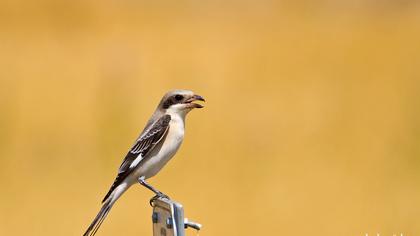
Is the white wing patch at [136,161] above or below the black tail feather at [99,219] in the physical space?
above

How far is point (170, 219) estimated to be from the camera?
155 inches

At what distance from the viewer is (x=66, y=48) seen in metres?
15.0

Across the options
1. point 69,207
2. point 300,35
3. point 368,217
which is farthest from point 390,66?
point 69,207

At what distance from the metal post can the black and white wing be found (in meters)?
1.68

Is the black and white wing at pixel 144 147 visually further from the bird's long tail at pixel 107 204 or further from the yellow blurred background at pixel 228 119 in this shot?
the yellow blurred background at pixel 228 119

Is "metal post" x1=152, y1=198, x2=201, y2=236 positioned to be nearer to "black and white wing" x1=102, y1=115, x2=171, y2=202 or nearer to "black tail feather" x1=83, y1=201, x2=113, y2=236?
"black tail feather" x1=83, y1=201, x2=113, y2=236

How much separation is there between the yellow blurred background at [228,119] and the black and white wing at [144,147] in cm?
494

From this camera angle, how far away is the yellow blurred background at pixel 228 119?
11.5m

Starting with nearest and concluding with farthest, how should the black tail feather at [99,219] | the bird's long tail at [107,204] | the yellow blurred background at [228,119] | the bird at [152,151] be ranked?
the black tail feather at [99,219], the bird's long tail at [107,204], the bird at [152,151], the yellow blurred background at [228,119]

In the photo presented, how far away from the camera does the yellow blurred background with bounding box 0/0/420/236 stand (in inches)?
453

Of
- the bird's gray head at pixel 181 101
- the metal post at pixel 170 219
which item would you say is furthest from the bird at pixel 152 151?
the metal post at pixel 170 219

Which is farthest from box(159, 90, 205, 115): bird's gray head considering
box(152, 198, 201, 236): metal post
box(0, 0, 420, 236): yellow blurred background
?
box(0, 0, 420, 236): yellow blurred background

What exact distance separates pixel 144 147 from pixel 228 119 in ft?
25.0

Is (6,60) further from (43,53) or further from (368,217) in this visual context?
(368,217)
